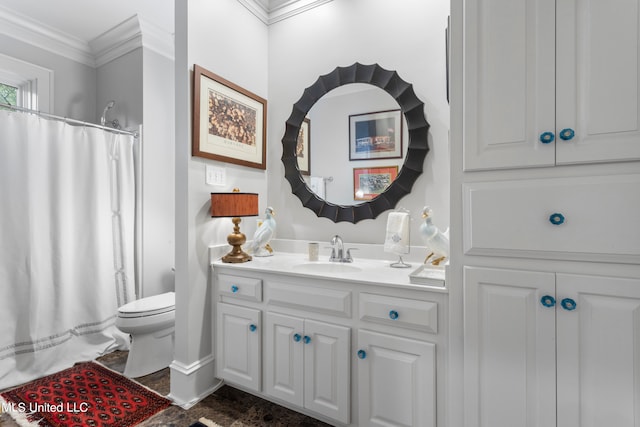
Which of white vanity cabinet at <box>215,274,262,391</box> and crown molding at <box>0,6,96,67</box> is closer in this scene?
white vanity cabinet at <box>215,274,262,391</box>

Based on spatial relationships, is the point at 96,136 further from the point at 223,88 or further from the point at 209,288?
the point at 209,288

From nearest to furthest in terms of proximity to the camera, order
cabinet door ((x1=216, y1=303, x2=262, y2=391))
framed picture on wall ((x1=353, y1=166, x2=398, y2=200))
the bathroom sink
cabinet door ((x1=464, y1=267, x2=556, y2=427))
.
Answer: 1. cabinet door ((x1=464, y1=267, x2=556, y2=427))
2. cabinet door ((x1=216, y1=303, x2=262, y2=391))
3. the bathroom sink
4. framed picture on wall ((x1=353, y1=166, x2=398, y2=200))

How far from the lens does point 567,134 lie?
3.21 feet

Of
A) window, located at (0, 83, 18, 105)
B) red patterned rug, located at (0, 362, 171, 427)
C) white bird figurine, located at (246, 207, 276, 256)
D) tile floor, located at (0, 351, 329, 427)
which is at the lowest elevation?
tile floor, located at (0, 351, 329, 427)

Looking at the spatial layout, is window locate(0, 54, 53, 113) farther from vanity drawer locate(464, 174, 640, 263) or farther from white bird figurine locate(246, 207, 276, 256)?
vanity drawer locate(464, 174, 640, 263)

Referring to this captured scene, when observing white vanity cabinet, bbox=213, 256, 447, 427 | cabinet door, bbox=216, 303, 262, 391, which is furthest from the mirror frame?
cabinet door, bbox=216, 303, 262, 391

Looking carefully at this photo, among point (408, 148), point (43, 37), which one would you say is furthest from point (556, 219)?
point (43, 37)

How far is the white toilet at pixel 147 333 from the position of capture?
2.03 meters

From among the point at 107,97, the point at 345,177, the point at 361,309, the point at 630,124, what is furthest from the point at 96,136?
the point at 630,124

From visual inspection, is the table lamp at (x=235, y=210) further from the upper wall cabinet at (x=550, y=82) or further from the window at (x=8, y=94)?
the window at (x=8, y=94)

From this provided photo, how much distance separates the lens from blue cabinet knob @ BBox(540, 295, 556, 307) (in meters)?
1.01

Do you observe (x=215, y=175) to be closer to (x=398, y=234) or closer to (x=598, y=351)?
(x=398, y=234)

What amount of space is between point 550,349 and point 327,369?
0.92 meters

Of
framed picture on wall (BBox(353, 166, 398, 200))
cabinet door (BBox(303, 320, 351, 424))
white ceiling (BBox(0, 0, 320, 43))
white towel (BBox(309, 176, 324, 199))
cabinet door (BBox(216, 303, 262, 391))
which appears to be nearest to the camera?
cabinet door (BBox(303, 320, 351, 424))
